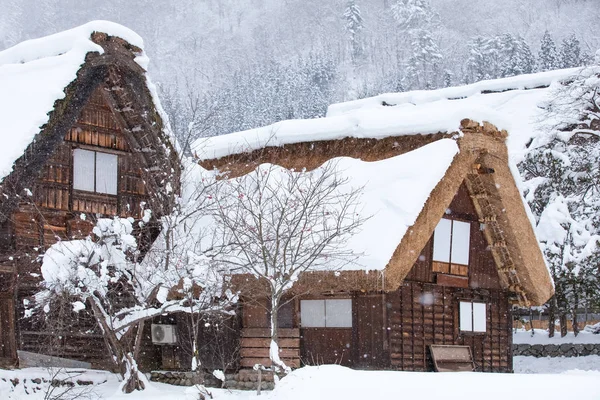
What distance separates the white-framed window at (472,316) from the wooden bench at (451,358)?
2.00ft

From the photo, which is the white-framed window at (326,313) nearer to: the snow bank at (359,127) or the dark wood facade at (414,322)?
Result: the dark wood facade at (414,322)

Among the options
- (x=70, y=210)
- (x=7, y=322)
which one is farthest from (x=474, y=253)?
(x=7, y=322)

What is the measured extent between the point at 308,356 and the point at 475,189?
5.54 m

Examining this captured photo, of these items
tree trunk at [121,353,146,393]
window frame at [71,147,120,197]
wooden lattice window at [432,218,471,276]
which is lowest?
tree trunk at [121,353,146,393]

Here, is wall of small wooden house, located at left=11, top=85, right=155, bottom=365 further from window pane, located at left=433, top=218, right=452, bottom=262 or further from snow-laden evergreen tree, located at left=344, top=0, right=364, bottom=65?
snow-laden evergreen tree, located at left=344, top=0, right=364, bottom=65

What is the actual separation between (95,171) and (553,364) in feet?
55.0

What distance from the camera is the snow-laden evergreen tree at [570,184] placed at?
23.5 m

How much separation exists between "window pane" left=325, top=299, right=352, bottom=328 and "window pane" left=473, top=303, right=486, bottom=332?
403cm

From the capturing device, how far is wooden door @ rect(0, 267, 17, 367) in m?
15.8

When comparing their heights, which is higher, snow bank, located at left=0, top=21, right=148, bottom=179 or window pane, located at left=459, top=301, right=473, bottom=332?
snow bank, located at left=0, top=21, right=148, bottom=179

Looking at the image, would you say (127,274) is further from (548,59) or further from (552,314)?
(548,59)

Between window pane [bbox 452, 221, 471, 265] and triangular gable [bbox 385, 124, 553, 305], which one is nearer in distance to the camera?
triangular gable [bbox 385, 124, 553, 305]

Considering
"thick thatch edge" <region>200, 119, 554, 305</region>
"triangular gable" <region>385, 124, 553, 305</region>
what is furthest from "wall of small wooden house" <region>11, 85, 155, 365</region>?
"triangular gable" <region>385, 124, 553, 305</region>

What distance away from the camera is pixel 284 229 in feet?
48.1
